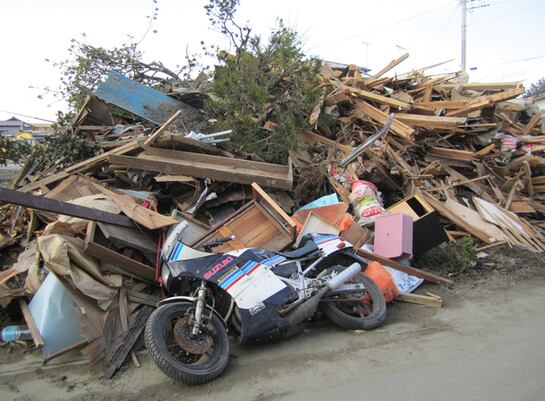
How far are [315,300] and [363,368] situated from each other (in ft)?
2.66

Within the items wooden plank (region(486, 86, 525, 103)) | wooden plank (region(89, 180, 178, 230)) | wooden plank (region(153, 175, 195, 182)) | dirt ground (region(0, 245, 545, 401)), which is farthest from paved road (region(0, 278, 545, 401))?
wooden plank (region(486, 86, 525, 103))

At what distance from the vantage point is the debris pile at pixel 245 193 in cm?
417

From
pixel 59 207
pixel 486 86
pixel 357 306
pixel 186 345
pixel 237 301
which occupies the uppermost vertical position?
pixel 486 86

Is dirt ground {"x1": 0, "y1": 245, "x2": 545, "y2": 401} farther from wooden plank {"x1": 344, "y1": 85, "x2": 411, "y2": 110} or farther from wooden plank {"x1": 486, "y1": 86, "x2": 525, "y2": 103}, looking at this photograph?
wooden plank {"x1": 486, "y1": 86, "x2": 525, "y2": 103}

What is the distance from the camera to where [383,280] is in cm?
503

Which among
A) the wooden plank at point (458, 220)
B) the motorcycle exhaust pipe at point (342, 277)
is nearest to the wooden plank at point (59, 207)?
the motorcycle exhaust pipe at point (342, 277)

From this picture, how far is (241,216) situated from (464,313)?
2.88 metres

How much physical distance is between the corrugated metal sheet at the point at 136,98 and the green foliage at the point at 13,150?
1608mm

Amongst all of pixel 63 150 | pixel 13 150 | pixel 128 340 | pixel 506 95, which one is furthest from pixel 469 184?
pixel 13 150

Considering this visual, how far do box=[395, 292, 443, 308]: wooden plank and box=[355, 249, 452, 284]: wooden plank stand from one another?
394 millimetres

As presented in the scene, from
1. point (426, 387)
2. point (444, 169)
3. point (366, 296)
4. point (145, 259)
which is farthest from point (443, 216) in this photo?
point (145, 259)

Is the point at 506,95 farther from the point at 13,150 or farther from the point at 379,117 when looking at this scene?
the point at 13,150

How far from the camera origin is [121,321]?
4.23 metres

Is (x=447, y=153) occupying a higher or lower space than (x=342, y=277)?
higher
